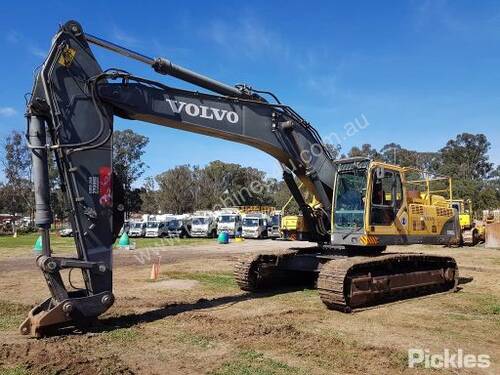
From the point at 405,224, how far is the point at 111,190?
21.0 feet

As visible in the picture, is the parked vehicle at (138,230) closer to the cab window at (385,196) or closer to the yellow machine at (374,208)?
the yellow machine at (374,208)

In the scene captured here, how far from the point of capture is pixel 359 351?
6.71 m

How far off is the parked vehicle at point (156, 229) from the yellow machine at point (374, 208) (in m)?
34.9

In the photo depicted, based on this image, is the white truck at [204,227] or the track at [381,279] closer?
the track at [381,279]

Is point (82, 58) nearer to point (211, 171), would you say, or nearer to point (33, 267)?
point (33, 267)

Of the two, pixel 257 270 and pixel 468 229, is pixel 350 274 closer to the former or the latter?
pixel 257 270

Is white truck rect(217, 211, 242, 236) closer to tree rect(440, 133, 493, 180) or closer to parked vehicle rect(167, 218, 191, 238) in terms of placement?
parked vehicle rect(167, 218, 191, 238)

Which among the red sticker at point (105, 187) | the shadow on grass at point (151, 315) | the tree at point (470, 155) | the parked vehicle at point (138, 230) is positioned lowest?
the shadow on grass at point (151, 315)

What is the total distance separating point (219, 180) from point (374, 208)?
252 feet

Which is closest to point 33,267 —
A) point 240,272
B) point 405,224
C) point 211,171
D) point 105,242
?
point 240,272

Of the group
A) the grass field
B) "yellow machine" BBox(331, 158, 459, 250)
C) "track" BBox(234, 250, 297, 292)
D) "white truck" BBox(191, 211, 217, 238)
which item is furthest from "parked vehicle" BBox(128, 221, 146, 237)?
"yellow machine" BBox(331, 158, 459, 250)

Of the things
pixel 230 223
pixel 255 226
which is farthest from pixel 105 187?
pixel 230 223

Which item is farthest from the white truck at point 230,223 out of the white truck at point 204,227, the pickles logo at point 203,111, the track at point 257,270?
the pickles logo at point 203,111

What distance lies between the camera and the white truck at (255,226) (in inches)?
1575
